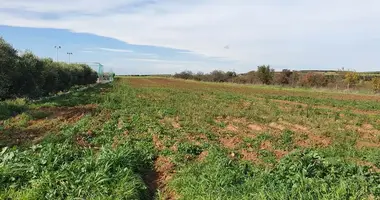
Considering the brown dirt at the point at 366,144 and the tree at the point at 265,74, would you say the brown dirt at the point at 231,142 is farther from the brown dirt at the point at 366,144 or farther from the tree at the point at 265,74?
the tree at the point at 265,74

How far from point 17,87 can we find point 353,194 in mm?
19717

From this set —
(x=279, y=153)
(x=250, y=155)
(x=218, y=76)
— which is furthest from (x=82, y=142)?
(x=218, y=76)

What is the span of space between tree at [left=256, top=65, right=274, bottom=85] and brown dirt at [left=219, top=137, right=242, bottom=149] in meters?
59.7

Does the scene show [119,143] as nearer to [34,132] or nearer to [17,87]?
[34,132]

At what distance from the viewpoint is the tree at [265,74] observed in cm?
6819

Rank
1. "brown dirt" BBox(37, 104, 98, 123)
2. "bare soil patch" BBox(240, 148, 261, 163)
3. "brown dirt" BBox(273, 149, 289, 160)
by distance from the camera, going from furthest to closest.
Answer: "brown dirt" BBox(37, 104, 98, 123), "brown dirt" BBox(273, 149, 289, 160), "bare soil patch" BBox(240, 148, 261, 163)

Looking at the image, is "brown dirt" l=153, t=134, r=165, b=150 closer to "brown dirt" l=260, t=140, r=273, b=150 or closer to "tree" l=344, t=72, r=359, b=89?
"brown dirt" l=260, t=140, r=273, b=150

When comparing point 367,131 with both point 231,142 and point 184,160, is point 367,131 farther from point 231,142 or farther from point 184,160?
point 184,160

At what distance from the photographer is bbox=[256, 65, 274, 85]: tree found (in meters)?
68.2

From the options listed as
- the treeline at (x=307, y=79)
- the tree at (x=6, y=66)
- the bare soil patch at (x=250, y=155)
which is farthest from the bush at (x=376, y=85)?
the bare soil patch at (x=250, y=155)

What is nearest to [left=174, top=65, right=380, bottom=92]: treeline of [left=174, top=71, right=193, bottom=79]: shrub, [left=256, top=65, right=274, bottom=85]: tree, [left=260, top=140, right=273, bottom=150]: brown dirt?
[left=256, top=65, right=274, bottom=85]: tree

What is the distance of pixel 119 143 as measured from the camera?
29.5ft

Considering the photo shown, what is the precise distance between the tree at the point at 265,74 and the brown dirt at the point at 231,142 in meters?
59.7

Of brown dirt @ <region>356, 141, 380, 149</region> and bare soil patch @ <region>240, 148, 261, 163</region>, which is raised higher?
bare soil patch @ <region>240, 148, 261, 163</region>
